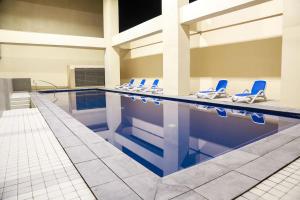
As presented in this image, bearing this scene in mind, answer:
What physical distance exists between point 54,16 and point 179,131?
1569 cm

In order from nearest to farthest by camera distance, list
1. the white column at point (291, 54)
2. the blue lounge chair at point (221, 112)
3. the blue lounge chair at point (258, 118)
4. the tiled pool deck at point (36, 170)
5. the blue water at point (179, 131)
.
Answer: the tiled pool deck at point (36, 170) < the blue water at point (179, 131) < the blue lounge chair at point (258, 118) < the white column at point (291, 54) < the blue lounge chair at point (221, 112)

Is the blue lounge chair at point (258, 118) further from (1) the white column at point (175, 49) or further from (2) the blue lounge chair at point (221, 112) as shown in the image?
(1) the white column at point (175, 49)

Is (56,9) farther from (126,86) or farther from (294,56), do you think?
(294,56)

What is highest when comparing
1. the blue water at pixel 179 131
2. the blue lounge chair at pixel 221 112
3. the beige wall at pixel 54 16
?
the beige wall at pixel 54 16

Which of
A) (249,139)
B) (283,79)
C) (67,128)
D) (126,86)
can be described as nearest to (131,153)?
(67,128)

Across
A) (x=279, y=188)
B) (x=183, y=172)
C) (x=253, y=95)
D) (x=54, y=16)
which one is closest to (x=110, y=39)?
(x=54, y=16)

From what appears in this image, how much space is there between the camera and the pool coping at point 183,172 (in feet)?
6.39

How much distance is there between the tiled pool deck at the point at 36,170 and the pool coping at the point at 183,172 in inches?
4.4

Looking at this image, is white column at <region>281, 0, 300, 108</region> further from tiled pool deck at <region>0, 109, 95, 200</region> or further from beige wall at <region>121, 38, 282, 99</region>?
tiled pool deck at <region>0, 109, 95, 200</region>

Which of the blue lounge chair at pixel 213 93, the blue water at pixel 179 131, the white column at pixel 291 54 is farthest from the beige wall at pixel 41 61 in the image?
the white column at pixel 291 54

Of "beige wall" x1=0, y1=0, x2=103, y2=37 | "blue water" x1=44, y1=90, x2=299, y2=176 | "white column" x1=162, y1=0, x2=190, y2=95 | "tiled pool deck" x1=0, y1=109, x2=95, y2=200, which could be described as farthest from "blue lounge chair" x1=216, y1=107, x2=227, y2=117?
"beige wall" x1=0, y1=0, x2=103, y2=37

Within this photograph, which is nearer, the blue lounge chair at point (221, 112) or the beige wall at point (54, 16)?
the blue lounge chair at point (221, 112)

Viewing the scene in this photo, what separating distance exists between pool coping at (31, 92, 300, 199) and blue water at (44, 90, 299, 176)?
0.53 m

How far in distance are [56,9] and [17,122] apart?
14393 mm
